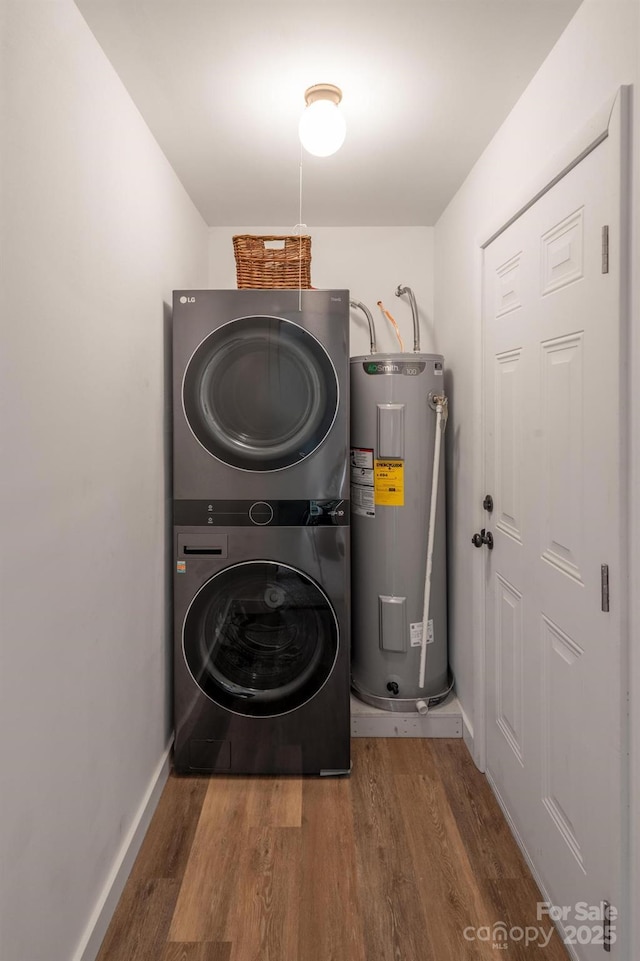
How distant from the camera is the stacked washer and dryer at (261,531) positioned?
2.06 metres

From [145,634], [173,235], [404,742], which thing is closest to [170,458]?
[145,634]

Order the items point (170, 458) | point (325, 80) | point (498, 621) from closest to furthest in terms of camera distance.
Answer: point (325, 80) < point (498, 621) < point (170, 458)

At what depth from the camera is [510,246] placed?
71.1 inches

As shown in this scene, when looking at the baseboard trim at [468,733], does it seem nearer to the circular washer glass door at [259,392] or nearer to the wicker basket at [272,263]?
the circular washer glass door at [259,392]

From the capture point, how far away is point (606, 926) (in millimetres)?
1219

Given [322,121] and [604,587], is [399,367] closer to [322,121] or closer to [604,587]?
[322,121]

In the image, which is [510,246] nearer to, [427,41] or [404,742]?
[427,41]

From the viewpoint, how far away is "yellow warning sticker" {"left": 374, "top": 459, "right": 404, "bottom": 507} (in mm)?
2408

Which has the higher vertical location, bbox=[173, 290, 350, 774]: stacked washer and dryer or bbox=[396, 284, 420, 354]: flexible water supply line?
bbox=[396, 284, 420, 354]: flexible water supply line

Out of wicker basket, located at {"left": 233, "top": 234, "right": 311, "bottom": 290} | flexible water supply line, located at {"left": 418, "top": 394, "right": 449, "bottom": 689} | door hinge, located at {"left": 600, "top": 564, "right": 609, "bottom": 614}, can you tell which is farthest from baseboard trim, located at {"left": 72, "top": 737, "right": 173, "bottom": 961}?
wicker basket, located at {"left": 233, "top": 234, "right": 311, "bottom": 290}

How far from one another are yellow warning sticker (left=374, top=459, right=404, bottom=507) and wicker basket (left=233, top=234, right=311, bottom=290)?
0.79 meters

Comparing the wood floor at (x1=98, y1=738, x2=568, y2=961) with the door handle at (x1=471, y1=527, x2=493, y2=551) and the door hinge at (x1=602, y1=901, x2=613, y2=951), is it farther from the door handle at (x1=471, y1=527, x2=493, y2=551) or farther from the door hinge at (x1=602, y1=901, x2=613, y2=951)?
the door handle at (x1=471, y1=527, x2=493, y2=551)

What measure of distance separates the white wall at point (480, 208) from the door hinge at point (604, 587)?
889 millimetres

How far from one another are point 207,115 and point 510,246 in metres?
1.05
